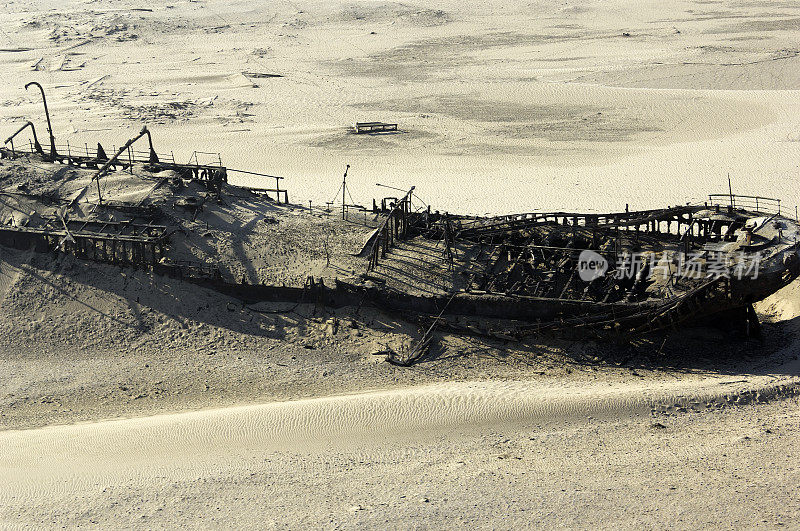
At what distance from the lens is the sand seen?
16.2m

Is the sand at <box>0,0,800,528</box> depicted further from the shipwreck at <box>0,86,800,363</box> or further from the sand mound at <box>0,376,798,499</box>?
the shipwreck at <box>0,86,800,363</box>

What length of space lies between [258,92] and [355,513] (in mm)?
33755

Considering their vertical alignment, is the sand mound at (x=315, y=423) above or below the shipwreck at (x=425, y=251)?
below

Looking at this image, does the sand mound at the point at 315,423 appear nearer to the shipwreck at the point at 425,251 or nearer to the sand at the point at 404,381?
the sand at the point at 404,381

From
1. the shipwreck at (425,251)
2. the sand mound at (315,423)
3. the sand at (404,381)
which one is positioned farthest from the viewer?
the shipwreck at (425,251)

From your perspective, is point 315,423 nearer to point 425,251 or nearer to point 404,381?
point 404,381

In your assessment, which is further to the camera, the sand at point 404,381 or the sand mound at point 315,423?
the sand mound at point 315,423

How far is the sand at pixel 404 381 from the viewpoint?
1625cm

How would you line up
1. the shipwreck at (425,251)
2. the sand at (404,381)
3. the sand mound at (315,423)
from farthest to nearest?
1. the shipwreck at (425,251)
2. the sand mound at (315,423)
3. the sand at (404,381)

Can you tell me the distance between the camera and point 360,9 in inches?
2640

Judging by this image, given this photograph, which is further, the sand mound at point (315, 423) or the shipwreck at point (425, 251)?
the shipwreck at point (425, 251)

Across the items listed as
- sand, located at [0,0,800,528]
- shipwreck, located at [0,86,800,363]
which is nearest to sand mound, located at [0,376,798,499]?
sand, located at [0,0,800,528]

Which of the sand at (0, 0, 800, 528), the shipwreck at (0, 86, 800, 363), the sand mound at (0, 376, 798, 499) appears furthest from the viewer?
the shipwreck at (0, 86, 800, 363)

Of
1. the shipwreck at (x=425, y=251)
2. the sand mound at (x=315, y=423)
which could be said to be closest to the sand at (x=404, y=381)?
the sand mound at (x=315, y=423)
